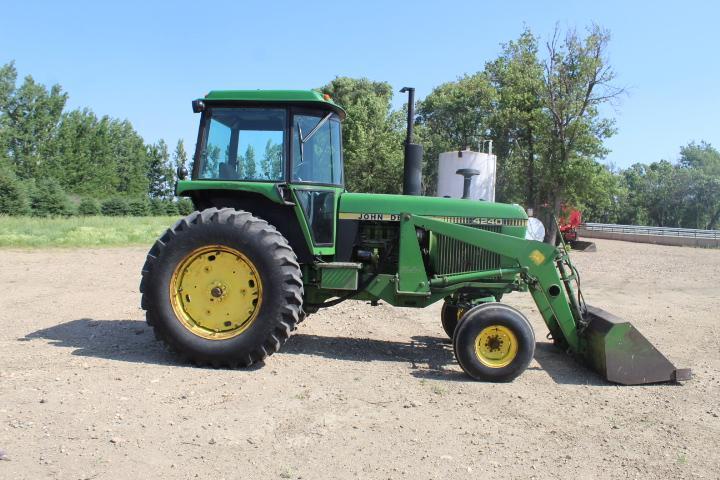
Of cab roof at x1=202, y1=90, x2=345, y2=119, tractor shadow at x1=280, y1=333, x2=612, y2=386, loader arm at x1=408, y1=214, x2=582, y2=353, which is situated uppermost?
cab roof at x1=202, y1=90, x2=345, y2=119

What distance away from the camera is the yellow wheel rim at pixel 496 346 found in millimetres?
5258

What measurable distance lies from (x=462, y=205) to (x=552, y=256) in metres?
1.05

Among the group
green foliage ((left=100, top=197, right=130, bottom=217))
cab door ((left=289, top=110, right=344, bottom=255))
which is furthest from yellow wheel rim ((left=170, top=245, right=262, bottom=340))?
green foliage ((left=100, top=197, right=130, bottom=217))

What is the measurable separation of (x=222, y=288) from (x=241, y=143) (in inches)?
59.8

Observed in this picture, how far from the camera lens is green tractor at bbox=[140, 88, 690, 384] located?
5266 mm

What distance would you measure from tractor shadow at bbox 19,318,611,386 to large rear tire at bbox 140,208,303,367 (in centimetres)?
30

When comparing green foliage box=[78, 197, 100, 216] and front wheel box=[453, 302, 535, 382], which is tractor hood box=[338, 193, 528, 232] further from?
green foliage box=[78, 197, 100, 216]

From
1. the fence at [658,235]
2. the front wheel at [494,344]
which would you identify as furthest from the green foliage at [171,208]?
the front wheel at [494,344]

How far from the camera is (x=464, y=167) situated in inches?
671

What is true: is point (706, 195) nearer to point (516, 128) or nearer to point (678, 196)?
point (678, 196)

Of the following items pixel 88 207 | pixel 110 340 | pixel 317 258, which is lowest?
pixel 110 340

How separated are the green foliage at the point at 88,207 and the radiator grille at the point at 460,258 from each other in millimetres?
39248

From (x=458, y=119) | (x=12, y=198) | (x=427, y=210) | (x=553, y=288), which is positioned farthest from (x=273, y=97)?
(x=12, y=198)

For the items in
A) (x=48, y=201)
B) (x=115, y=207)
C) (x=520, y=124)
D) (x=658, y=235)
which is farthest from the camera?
(x=115, y=207)
